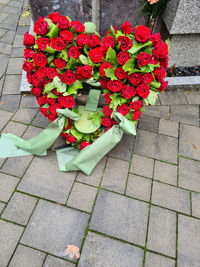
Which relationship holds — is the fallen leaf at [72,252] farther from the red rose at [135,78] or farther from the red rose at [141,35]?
the red rose at [141,35]

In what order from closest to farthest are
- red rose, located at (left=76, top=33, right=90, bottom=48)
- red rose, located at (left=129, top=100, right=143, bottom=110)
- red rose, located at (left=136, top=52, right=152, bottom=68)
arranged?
red rose, located at (left=136, top=52, right=152, bottom=68) → red rose, located at (left=76, top=33, right=90, bottom=48) → red rose, located at (left=129, top=100, right=143, bottom=110)

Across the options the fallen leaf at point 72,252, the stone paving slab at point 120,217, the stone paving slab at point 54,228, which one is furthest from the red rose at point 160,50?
the fallen leaf at point 72,252

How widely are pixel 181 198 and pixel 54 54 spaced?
6.06ft

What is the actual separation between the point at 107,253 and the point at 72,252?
290mm

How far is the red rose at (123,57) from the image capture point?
168cm

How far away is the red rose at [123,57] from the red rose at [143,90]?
255mm

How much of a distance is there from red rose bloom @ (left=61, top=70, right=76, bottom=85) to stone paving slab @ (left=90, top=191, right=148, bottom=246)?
3.64 ft

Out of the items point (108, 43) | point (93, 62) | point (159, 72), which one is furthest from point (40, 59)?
point (159, 72)

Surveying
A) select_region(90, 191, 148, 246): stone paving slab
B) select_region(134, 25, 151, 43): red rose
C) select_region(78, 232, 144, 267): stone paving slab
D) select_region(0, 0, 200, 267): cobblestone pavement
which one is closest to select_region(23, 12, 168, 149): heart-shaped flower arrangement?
select_region(134, 25, 151, 43): red rose

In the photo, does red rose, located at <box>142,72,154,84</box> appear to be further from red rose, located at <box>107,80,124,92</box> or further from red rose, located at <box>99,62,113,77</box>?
red rose, located at <box>99,62,113,77</box>

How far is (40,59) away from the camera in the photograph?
175 cm

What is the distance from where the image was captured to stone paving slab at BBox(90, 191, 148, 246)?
1.79 meters

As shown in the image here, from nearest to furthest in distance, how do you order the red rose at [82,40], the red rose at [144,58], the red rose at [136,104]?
the red rose at [144,58]
the red rose at [82,40]
the red rose at [136,104]

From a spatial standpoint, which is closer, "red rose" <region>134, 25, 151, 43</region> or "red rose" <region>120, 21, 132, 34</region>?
"red rose" <region>134, 25, 151, 43</region>
